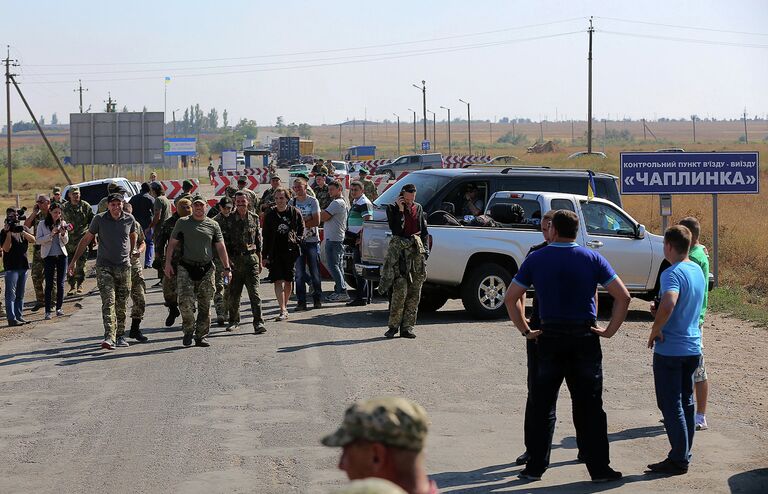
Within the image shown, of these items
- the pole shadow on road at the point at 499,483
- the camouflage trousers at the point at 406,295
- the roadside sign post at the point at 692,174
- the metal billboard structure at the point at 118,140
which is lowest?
the pole shadow on road at the point at 499,483

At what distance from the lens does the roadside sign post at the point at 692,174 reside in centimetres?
1966

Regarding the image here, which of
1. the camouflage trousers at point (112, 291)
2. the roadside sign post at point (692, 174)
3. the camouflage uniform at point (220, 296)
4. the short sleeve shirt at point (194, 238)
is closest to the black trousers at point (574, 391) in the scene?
the short sleeve shirt at point (194, 238)

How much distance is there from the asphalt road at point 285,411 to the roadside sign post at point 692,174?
230 inches

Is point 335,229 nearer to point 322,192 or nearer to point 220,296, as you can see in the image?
point 322,192

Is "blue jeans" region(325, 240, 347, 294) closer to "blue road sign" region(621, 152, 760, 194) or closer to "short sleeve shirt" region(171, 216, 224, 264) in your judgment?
"short sleeve shirt" region(171, 216, 224, 264)

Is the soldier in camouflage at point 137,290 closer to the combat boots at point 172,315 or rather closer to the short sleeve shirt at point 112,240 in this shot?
the short sleeve shirt at point 112,240

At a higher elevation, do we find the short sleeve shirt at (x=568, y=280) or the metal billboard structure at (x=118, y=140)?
the metal billboard structure at (x=118, y=140)

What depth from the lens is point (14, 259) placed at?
15.8 metres

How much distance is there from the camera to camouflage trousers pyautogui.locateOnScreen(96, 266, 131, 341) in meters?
13.1

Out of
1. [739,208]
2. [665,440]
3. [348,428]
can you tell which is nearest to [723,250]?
[739,208]

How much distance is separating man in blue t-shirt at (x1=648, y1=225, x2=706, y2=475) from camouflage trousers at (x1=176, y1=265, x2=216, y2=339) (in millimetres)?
6502

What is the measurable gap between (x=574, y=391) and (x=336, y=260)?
380 inches

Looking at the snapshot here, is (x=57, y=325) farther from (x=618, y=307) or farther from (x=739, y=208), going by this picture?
(x=739, y=208)

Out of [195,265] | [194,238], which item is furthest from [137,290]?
[194,238]
